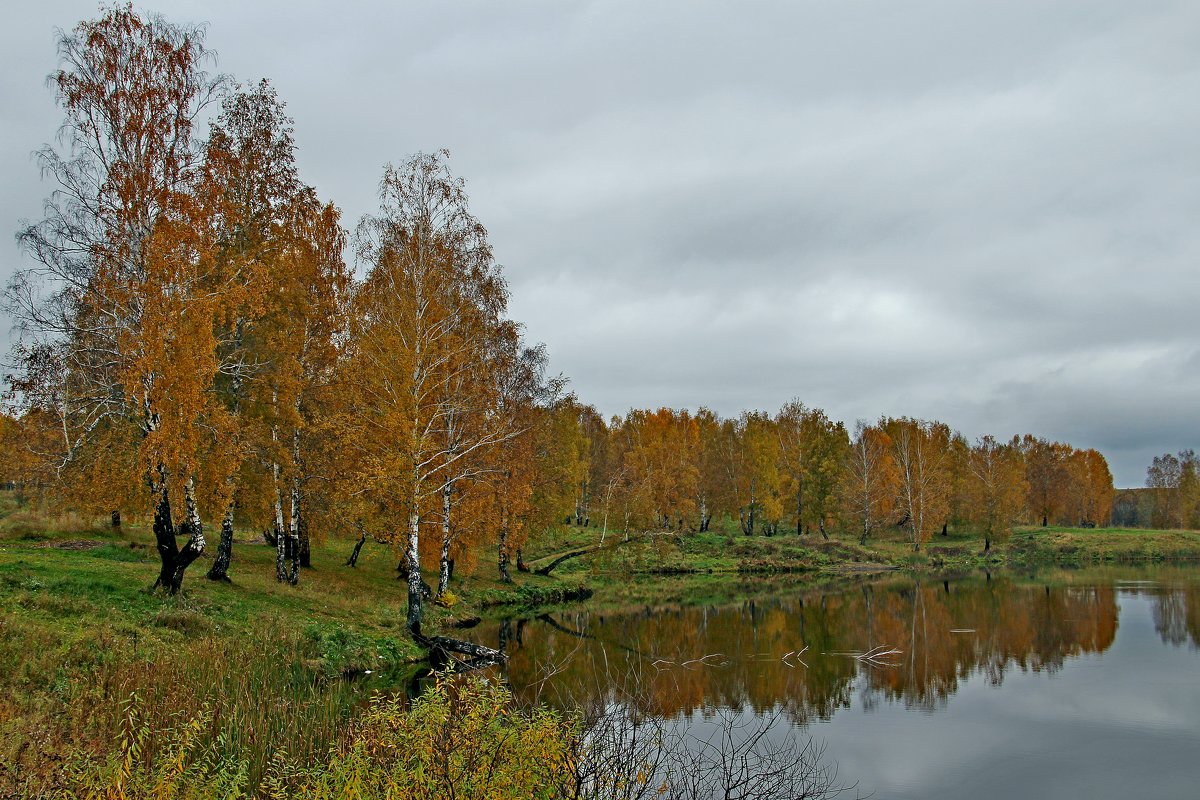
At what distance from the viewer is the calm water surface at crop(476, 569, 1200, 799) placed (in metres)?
13.9

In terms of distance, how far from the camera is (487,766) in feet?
22.2

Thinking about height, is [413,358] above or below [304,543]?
above

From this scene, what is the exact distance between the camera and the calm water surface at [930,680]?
13.9 meters

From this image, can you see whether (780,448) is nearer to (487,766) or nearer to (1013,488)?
(1013,488)

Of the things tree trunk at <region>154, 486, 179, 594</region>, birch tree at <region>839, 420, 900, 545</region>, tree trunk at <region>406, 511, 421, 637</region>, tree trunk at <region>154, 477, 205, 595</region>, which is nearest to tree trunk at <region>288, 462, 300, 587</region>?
tree trunk at <region>406, 511, 421, 637</region>

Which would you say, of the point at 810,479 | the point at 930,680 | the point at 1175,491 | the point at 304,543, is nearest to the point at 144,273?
the point at 304,543

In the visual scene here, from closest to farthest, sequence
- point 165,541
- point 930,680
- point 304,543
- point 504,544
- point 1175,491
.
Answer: point 165,541
point 930,680
point 304,543
point 504,544
point 1175,491

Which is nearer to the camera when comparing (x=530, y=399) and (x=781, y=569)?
(x=530, y=399)

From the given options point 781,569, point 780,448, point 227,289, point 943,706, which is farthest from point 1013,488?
point 227,289

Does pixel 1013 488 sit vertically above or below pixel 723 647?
above

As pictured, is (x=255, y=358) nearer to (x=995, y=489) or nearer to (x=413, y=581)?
(x=413, y=581)

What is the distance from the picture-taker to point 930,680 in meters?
21.1

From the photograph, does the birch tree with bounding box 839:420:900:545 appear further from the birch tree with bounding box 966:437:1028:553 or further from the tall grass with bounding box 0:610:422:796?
the tall grass with bounding box 0:610:422:796

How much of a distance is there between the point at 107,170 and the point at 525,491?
59.6 ft
